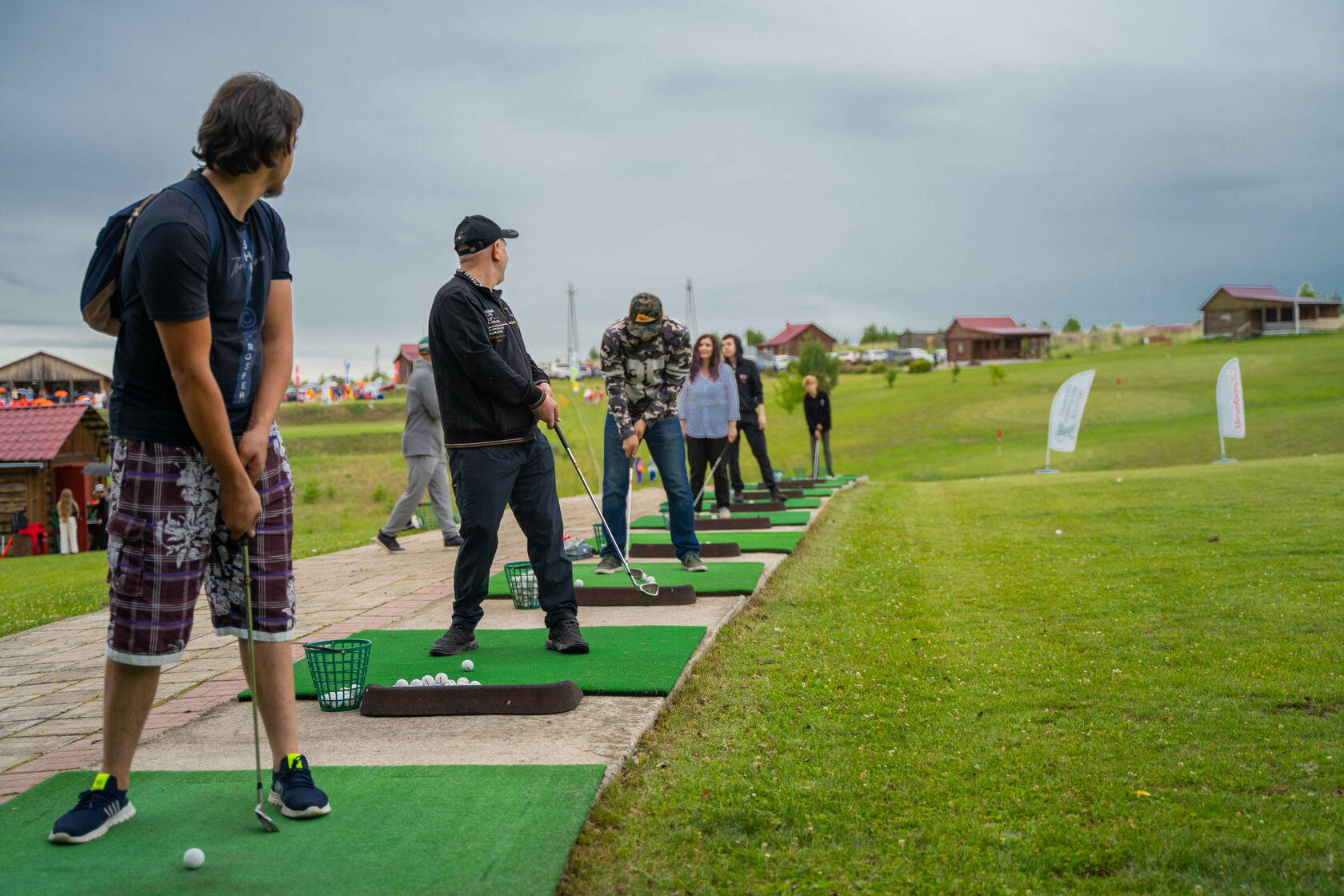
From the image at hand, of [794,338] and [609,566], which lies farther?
[794,338]

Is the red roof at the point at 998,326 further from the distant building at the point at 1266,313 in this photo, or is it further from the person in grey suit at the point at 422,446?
the person in grey suit at the point at 422,446

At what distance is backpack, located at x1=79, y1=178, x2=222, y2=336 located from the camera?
9.43ft

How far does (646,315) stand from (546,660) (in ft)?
9.87

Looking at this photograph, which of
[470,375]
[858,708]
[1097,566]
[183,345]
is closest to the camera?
[183,345]

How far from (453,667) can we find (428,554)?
5.47 metres

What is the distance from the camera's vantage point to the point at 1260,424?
1187 inches

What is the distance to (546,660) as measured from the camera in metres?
5.09

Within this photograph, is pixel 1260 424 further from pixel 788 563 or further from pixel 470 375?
pixel 470 375

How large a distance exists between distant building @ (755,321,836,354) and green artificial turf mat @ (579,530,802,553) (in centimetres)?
10203

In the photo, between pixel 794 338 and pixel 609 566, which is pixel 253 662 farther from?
pixel 794 338

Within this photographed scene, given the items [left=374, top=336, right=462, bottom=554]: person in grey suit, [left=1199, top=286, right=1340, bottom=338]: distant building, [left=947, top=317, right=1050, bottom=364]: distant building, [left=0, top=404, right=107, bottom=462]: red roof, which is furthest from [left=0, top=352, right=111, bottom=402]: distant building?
[left=1199, top=286, right=1340, bottom=338]: distant building

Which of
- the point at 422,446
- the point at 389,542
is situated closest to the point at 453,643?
the point at 422,446

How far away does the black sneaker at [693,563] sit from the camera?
7.68m

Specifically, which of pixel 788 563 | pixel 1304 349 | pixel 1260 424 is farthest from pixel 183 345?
pixel 1304 349
